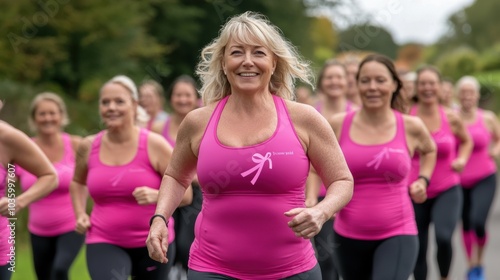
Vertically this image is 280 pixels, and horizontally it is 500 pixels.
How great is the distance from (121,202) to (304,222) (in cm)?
260

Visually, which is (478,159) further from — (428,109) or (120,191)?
(120,191)

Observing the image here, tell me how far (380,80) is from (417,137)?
19.2 inches

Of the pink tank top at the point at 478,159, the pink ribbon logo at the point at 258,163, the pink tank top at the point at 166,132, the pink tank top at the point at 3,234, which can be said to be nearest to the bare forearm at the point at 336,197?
the pink ribbon logo at the point at 258,163

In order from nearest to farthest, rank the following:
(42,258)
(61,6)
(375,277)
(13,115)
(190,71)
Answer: (375,277) → (42,258) → (13,115) → (61,6) → (190,71)

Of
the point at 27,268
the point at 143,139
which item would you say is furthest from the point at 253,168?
the point at 27,268

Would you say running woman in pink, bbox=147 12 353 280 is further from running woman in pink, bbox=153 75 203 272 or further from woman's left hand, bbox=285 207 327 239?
running woman in pink, bbox=153 75 203 272

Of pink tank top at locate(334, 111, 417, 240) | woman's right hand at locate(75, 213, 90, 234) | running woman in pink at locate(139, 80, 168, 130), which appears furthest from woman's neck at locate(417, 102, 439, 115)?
woman's right hand at locate(75, 213, 90, 234)

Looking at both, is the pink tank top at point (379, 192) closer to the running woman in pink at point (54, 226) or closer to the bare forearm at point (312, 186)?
the bare forearm at point (312, 186)

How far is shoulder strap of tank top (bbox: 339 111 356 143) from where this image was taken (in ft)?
21.3

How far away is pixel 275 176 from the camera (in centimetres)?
425

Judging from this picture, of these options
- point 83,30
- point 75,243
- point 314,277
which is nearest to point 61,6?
point 83,30

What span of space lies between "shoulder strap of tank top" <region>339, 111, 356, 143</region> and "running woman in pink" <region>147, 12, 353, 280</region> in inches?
79.5

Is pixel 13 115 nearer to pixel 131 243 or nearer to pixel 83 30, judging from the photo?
pixel 83 30

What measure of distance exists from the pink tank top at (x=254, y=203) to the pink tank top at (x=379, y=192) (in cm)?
192
